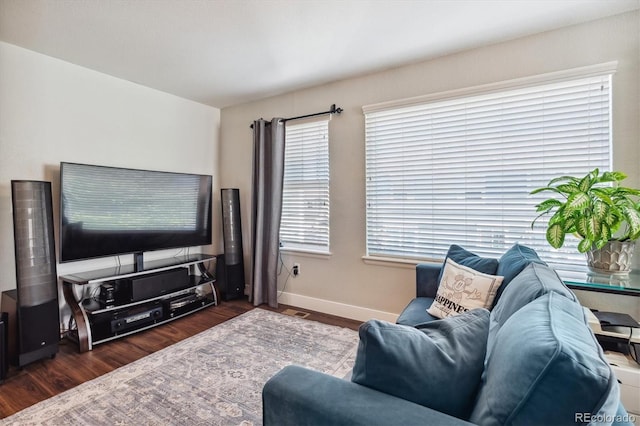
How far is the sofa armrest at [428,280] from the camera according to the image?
7.57 ft

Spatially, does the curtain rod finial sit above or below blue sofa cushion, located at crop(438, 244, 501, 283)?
above

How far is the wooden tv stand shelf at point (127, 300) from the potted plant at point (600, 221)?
3277mm

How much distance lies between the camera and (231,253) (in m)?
3.66

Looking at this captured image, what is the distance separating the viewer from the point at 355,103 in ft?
10.1

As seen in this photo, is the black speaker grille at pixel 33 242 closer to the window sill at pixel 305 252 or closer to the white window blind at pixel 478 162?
the window sill at pixel 305 252

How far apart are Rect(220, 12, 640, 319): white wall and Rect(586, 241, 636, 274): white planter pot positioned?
37 centimetres

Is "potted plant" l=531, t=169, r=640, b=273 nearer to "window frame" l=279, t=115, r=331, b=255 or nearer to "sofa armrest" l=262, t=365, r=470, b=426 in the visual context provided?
"sofa armrest" l=262, t=365, r=470, b=426

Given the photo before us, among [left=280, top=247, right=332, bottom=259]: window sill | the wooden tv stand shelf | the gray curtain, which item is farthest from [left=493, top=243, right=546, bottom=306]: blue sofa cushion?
the wooden tv stand shelf

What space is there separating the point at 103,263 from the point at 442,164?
339 centimetres

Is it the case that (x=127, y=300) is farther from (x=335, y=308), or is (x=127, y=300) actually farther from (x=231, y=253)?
(x=335, y=308)

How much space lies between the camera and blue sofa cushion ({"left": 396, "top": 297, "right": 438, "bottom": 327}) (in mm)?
1846

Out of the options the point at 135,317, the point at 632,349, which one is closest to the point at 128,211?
the point at 135,317

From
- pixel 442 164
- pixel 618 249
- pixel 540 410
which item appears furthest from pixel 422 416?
pixel 442 164

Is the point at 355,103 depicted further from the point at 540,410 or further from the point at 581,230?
the point at 540,410
